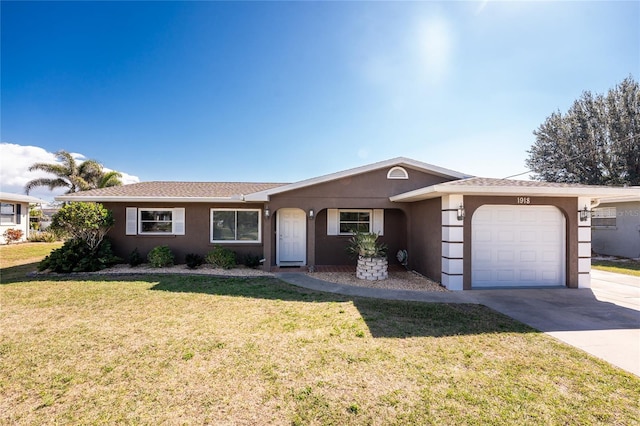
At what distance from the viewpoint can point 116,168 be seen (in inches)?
793

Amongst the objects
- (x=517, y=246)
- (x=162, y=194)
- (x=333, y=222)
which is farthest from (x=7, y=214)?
(x=517, y=246)

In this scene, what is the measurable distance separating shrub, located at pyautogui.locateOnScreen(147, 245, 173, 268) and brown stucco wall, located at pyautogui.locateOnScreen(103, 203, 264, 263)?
2.03 feet

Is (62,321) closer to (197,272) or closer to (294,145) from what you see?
(197,272)

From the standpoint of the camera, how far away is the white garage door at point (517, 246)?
774 cm

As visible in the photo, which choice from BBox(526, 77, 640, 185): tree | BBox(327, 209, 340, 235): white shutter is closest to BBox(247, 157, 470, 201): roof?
BBox(327, 209, 340, 235): white shutter

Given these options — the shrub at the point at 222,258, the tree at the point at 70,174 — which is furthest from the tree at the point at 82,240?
the tree at the point at 70,174

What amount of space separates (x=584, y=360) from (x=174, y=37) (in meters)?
13.4

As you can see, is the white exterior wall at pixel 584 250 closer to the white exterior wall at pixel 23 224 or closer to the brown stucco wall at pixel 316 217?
the brown stucco wall at pixel 316 217

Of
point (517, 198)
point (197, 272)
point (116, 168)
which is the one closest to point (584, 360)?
point (517, 198)

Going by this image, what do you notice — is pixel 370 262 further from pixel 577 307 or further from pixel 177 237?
pixel 177 237

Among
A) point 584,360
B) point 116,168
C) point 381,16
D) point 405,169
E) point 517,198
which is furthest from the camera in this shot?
point 116,168

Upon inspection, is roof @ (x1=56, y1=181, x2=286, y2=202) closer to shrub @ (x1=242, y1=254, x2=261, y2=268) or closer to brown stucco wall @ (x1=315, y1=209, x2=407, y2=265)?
shrub @ (x1=242, y1=254, x2=261, y2=268)

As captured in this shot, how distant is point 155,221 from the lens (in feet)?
35.8

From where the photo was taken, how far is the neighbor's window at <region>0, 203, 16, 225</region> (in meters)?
17.8
